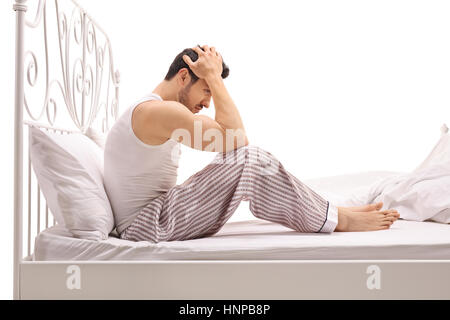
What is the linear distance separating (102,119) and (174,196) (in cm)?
122

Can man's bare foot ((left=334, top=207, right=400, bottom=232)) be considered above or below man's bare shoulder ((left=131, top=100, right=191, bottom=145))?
below

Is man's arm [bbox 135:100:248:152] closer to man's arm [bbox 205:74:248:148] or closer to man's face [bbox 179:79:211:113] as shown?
man's arm [bbox 205:74:248:148]

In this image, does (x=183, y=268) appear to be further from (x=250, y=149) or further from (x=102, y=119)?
(x=102, y=119)

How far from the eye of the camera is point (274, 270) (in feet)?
4.66

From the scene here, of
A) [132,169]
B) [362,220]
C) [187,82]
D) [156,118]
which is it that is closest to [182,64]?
[187,82]

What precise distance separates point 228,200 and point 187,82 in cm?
43

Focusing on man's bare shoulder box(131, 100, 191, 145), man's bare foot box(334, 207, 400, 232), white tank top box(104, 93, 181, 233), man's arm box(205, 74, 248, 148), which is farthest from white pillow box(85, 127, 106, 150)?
man's bare foot box(334, 207, 400, 232)

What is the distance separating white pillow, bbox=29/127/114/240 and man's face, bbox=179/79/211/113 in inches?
16.2

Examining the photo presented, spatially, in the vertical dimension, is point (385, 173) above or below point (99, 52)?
below

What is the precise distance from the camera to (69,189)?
155cm

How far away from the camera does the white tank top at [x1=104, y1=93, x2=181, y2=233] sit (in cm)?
161
